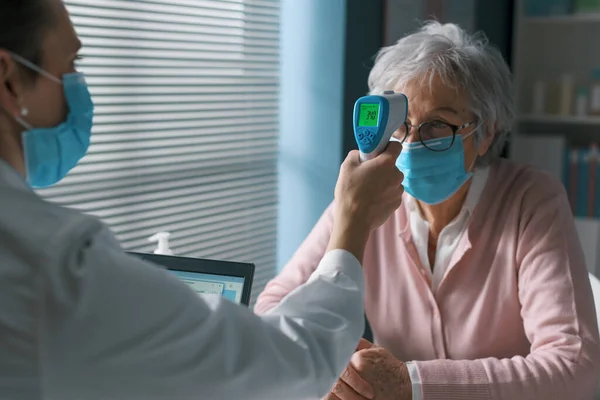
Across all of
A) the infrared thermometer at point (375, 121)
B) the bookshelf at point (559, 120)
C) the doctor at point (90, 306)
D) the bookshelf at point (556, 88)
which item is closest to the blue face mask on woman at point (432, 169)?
the infrared thermometer at point (375, 121)

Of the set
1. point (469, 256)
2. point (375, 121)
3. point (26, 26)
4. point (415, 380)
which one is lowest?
point (415, 380)

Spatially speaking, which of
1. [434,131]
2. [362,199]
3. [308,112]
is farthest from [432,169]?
[308,112]

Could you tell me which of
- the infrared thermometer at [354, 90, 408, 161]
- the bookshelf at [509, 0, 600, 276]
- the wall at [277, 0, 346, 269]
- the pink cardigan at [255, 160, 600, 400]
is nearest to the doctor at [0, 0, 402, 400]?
the infrared thermometer at [354, 90, 408, 161]

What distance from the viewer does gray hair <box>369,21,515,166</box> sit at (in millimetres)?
1617

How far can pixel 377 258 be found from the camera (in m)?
1.75

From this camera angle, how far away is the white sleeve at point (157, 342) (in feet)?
2.46

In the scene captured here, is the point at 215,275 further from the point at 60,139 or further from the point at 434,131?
the point at 434,131

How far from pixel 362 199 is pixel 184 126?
145 centimetres

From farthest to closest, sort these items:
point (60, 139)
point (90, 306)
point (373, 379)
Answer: point (373, 379) → point (60, 139) → point (90, 306)

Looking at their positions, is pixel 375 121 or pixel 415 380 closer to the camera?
pixel 375 121

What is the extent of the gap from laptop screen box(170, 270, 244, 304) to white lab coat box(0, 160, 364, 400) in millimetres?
358

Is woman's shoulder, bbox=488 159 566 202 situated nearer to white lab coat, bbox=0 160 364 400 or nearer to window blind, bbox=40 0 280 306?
white lab coat, bbox=0 160 364 400

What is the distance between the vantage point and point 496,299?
62.6 inches

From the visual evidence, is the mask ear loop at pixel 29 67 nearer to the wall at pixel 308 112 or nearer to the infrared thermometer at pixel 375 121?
the infrared thermometer at pixel 375 121
